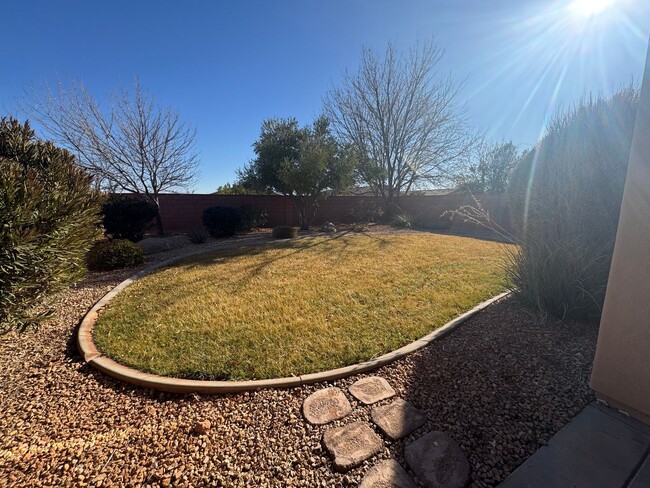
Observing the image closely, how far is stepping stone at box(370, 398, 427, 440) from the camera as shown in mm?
1676

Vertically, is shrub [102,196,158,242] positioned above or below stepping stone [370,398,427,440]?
above

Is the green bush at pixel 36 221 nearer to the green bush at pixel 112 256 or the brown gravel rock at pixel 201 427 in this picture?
the brown gravel rock at pixel 201 427

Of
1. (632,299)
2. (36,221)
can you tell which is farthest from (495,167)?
(36,221)

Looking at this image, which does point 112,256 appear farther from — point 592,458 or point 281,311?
point 592,458

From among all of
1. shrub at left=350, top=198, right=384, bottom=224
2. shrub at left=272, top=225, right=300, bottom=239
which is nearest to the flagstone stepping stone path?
shrub at left=272, top=225, right=300, bottom=239

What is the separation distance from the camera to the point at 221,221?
33.4 feet

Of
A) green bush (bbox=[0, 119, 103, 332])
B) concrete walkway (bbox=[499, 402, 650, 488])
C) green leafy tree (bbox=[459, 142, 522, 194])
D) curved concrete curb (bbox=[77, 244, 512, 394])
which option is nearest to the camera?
concrete walkway (bbox=[499, 402, 650, 488])

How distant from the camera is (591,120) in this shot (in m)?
3.03

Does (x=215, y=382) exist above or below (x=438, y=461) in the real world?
above

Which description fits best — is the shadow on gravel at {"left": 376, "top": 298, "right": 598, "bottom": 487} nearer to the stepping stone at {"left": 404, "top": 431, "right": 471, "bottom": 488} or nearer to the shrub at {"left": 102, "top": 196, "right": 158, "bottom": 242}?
the stepping stone at {"left": 404, "top": 431, "right": 471, "bottom": 488}

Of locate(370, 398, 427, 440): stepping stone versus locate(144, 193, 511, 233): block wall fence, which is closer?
locate(370, 398, 427, 440): stepping stone

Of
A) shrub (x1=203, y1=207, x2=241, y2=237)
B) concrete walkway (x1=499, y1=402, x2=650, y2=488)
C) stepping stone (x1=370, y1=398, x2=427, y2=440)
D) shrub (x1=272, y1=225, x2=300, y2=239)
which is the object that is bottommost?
concrete walkway (x1=499, y1=402, x2=650, y2=488)

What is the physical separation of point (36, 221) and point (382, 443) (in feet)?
12.1

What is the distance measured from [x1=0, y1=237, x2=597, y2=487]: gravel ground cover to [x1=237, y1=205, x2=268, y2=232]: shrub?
28.4ft
